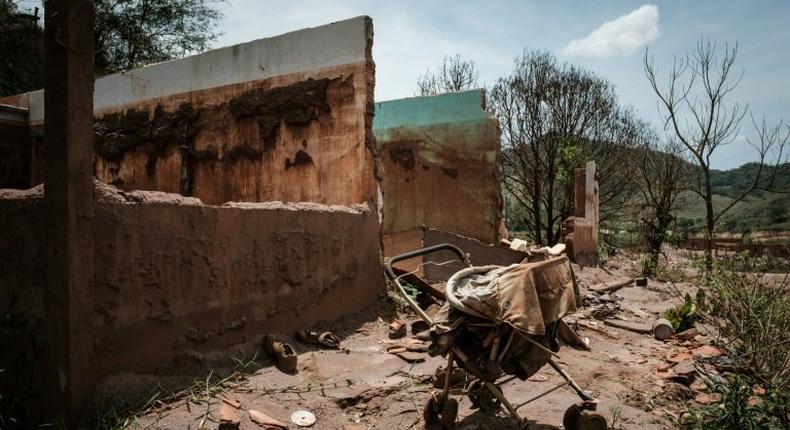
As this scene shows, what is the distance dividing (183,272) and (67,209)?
93cm

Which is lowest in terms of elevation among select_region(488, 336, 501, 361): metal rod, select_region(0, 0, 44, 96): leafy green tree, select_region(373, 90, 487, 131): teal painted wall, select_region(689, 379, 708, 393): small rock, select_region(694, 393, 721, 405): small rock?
select_region(694, 393, 721, 405): small rock

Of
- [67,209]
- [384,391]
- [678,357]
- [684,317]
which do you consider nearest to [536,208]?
[684,317]

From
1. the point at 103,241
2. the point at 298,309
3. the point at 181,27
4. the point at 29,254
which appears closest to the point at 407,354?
the point at 298,309

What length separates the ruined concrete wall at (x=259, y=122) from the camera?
21.1 ft

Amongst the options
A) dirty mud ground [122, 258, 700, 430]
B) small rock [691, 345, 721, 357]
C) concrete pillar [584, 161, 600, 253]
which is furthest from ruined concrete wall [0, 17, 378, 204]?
concrete pillar [584, 161, 600, 253]

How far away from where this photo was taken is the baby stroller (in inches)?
110

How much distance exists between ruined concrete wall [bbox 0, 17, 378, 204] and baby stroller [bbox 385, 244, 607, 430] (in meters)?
3.35

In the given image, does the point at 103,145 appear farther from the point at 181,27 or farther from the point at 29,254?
the point at 181,27

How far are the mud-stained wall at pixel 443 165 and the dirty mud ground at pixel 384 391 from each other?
427cm

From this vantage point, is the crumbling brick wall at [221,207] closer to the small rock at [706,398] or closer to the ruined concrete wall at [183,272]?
the ruined concrete wall at [183,272]

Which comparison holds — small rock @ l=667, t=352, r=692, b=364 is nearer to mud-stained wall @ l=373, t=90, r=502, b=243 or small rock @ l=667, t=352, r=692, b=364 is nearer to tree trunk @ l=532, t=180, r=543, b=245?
mud-stained wall @ l=373, t=90, r=502, b=243

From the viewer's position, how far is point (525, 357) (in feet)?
10.0

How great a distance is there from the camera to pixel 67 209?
292cm

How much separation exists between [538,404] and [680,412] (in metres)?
1.03
